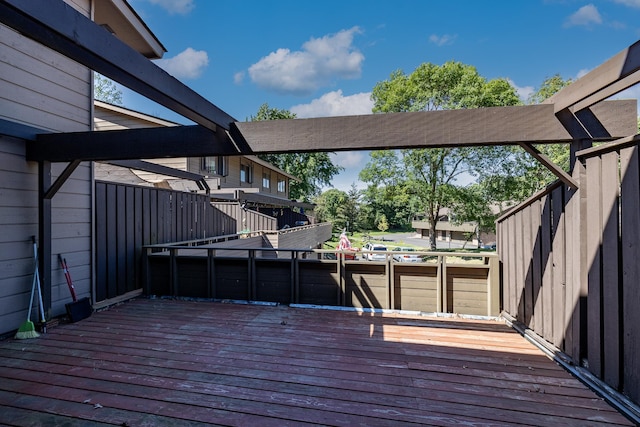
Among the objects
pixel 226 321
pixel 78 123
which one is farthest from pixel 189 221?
pixel 226 321

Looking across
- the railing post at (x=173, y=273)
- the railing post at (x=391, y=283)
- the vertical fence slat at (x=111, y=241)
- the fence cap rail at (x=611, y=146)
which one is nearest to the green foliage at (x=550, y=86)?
the railing post at (x=391, y=283)

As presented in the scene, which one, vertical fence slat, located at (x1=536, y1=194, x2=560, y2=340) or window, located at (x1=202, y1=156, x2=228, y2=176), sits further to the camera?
window, located at (x1=202, y1=156, x2=228, y2=176)

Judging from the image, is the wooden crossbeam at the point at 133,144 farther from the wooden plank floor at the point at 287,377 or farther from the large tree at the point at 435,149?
the large tree at the point at 435,149

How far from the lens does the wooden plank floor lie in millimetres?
2029

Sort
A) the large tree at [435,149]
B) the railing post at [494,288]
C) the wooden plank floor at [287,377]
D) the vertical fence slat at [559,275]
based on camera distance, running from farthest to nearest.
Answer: the large tree at [435,149] < the railing post at [494,288] < the vertical fence slat at [559,275] < the wooden plank floor at [287,377]

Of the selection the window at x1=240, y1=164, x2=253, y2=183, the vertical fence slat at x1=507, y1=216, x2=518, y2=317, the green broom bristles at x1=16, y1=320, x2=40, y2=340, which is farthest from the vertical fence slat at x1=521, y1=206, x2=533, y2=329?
the window at x1=240, y1=164, x2=253, y2=183

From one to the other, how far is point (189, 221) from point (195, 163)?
4.42 metres

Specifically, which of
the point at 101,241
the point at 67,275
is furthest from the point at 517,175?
the point at 67,275

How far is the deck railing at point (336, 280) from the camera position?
4207 millimetres

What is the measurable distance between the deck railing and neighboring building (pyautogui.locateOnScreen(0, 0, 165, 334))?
119cm

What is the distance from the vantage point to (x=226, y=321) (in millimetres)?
3928

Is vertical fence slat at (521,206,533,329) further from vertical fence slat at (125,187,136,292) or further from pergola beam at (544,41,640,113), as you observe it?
A: vertical fence slat at (125,187,136,292)

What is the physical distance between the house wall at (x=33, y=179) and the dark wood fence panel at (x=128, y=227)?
8.1 inches

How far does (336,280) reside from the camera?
4562 millimetres
